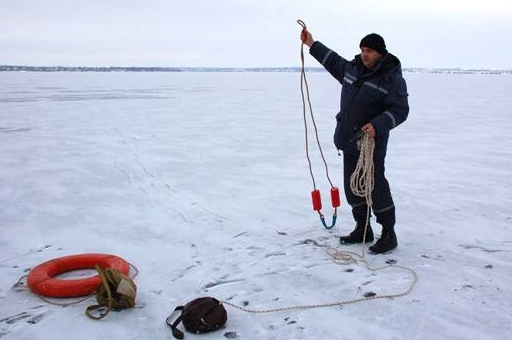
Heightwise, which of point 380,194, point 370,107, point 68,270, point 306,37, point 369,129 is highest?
point 306,37

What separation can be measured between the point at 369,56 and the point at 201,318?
213cm

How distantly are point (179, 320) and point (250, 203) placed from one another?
100 inches

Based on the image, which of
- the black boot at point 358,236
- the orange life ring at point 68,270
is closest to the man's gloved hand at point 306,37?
the black boot at point 358,236

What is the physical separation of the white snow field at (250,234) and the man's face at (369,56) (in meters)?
1.44

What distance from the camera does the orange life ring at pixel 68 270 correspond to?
3.07 m

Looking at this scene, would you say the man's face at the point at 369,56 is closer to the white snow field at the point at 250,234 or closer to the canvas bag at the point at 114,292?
the white snow field at the point at 250,234

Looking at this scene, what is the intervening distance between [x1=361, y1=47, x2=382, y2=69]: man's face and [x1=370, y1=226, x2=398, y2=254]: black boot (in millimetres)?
1251

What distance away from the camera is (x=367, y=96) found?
3.59m

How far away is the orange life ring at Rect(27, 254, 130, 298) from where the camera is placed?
3.07 metres

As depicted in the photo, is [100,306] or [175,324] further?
[100,306]

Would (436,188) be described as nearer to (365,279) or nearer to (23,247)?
(365,279)

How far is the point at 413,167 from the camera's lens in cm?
682

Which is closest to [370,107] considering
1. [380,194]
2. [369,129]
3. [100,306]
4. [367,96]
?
[367,96]

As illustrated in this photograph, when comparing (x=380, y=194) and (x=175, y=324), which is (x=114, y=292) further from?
(x=380, y=194)
